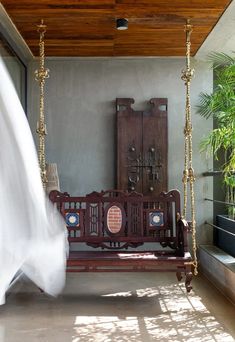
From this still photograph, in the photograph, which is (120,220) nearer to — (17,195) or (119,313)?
(119,313)

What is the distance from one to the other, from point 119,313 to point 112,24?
8.40ft

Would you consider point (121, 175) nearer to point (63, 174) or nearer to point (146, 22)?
point (63, 174)

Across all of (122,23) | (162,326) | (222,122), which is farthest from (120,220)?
(222,122)

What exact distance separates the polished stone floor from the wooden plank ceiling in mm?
2473

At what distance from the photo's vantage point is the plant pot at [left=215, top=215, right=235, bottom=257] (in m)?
5.14

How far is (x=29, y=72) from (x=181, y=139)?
6.46 ft

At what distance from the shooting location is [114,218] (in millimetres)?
4602

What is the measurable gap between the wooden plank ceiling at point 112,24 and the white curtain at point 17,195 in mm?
1793

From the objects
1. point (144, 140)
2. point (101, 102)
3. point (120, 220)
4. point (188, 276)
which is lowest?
point (188, 276)

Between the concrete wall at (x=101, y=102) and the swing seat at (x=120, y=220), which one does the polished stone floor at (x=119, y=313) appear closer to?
the swing seat at (x=120, y=220)

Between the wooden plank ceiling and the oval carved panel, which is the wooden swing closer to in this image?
the oval carved panel

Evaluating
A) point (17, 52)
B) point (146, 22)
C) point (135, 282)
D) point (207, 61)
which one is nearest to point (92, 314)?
point (135, 282)

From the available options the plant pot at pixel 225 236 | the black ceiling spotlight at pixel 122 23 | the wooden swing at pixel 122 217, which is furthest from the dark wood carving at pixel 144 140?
the black ceiling spotlight at pixel 122 23

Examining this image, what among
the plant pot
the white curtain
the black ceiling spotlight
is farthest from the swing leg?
the black ceiling spotlight
